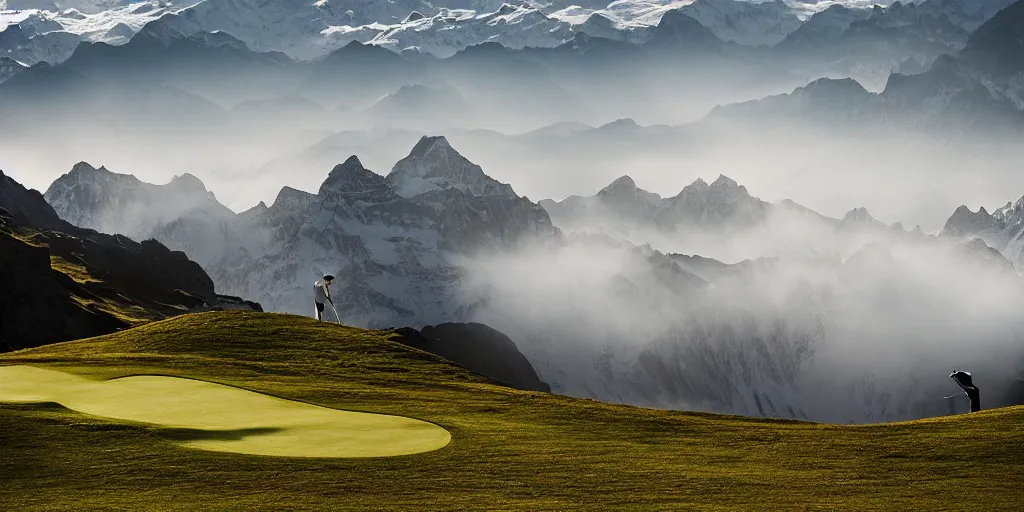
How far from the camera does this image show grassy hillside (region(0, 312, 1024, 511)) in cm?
3878

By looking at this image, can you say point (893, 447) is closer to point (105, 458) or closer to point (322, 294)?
point (105, 458)

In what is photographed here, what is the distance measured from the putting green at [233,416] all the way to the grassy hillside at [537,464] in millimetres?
1165

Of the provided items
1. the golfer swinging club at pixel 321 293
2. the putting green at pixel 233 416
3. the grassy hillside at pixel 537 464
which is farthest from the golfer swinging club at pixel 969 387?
the golfer swinging club at pixel 321 293

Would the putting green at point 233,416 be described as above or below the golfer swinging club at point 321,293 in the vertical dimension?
below

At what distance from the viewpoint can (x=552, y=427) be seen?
52344 mm

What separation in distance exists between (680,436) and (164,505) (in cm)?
2323

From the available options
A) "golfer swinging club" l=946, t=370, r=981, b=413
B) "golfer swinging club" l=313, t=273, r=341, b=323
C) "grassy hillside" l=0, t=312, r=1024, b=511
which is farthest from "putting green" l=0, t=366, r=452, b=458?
"golfer swinging club" l=946, t=370, r=981, b=413

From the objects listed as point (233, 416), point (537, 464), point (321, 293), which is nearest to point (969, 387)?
point (537, 464)

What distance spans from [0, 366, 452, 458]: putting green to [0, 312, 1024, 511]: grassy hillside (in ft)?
3.82

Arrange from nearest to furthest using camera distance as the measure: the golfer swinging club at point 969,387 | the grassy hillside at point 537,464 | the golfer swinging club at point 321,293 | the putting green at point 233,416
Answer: the grassy hillside at point 537,464 → the putting green at point 233,416 → the golfer swinging club at point 969,387 → the golfer swinging club at point 321,293

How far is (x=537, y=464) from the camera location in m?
44.0

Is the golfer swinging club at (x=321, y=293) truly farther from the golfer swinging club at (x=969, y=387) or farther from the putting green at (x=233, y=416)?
the golfer swinging club at (x=969, y=387)

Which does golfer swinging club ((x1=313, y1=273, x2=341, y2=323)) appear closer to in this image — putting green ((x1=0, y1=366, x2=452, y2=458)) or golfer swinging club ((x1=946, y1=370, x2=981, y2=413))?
putting green ((x1=0, y1=366, x2=452, y2=458))

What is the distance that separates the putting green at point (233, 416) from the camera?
1768 inches
